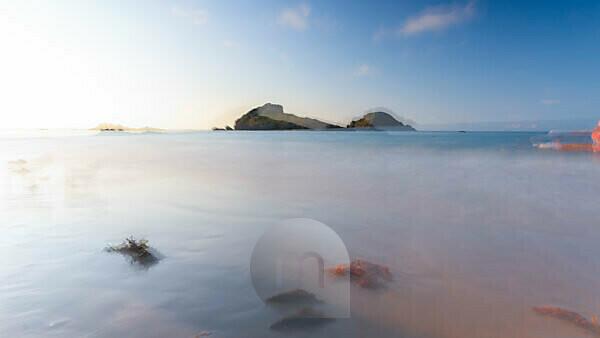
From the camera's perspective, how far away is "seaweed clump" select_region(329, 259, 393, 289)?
459 centimetres

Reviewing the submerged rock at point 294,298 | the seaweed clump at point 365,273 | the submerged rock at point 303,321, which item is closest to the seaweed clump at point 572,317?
the seaweed clump at point 365,273

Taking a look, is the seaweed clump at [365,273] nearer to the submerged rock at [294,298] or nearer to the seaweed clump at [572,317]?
the submerged rock at [294,298]

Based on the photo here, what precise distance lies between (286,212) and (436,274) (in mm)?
4655

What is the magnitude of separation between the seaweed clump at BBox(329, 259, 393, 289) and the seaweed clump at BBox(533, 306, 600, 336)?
76.5 inches

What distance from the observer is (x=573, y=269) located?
511 centimetres

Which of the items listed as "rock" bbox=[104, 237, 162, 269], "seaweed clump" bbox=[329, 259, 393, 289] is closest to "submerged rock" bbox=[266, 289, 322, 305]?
"seaweed clump" bbox=[329, 259, 393, 289]

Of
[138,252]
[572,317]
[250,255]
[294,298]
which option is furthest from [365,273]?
[138,252]

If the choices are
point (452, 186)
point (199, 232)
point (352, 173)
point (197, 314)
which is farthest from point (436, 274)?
point (352, 173)

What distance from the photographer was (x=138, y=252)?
550 cm

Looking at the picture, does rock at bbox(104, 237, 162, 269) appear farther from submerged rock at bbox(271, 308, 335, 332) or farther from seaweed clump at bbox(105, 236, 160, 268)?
submerged rock at bbox(271, 308, 335, 332)

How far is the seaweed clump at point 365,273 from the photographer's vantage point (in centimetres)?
459

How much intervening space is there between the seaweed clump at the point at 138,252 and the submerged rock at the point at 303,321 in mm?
2779

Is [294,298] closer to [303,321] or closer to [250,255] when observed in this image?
[303,321]

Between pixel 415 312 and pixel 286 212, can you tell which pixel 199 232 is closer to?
pixel 286 212
